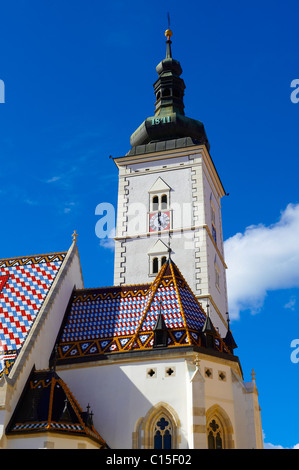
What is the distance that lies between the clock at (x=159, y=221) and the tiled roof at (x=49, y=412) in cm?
1383

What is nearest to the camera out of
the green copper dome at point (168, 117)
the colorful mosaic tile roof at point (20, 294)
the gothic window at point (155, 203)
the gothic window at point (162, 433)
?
the gothic window at point (162, 433)

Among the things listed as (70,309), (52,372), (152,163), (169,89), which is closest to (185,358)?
(52,372)

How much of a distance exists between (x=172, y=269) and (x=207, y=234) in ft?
26.5

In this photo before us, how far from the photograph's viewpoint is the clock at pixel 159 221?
33.7m

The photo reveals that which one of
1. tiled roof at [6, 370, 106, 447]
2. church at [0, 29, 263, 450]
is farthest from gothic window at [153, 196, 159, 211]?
tiled roof at [6, 370, 106, 447]

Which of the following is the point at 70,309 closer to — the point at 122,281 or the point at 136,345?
the point at 136,345

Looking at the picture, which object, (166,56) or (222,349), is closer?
(222,349)

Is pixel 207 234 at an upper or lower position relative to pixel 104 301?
upper

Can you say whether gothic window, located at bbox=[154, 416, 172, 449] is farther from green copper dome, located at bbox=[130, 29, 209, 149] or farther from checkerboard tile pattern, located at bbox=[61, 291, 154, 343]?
green copper dome, located at bbox=[130, 29, 209, 149]

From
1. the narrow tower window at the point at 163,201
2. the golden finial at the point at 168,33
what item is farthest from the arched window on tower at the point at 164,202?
the golden finial at the point at 168,33

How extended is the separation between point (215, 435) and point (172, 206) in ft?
50.9

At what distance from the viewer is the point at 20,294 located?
25.0 m

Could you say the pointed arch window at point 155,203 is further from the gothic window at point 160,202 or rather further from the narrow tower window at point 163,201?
the narrow tower window at point 163,201

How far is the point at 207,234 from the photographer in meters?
33.1
